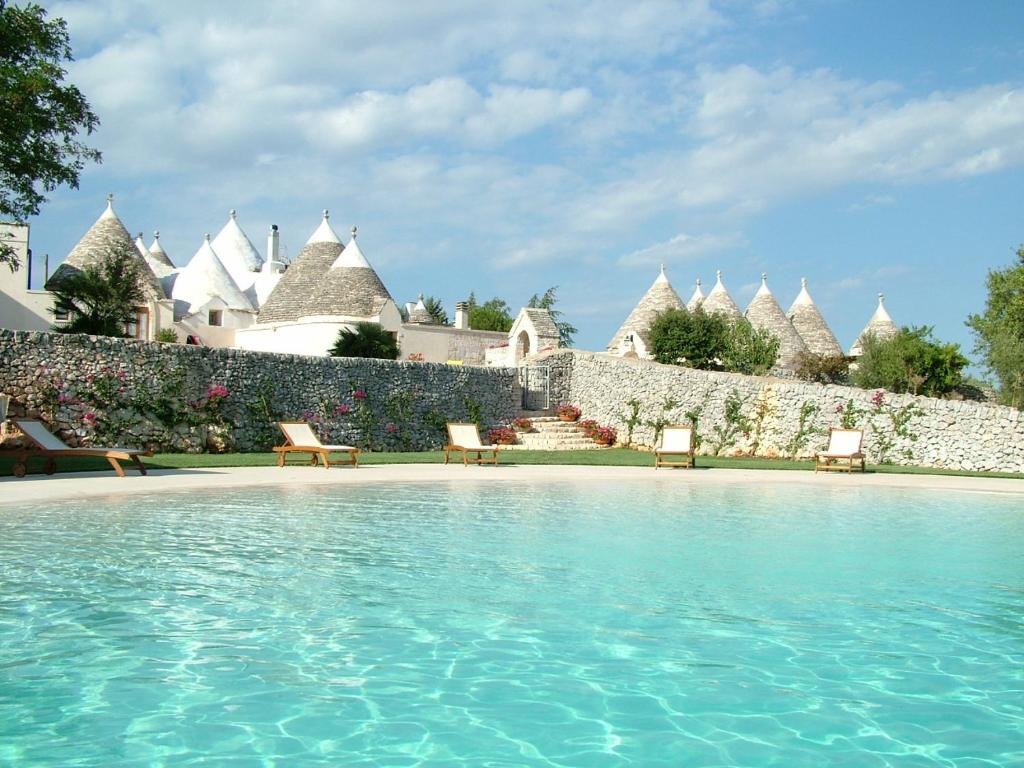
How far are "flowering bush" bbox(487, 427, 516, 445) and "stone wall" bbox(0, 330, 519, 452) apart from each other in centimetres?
62

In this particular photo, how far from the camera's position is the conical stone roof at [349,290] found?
34594 mm

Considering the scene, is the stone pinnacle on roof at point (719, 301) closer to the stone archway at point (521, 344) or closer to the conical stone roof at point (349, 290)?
the stone archway at point (521, 344)

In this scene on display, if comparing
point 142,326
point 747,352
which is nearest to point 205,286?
point 142,326

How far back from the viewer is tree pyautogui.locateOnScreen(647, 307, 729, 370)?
3497 cm

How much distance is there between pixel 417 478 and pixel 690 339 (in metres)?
21.7

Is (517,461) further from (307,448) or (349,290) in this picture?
(349,290)

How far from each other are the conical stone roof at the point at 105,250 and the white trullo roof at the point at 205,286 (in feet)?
5.42

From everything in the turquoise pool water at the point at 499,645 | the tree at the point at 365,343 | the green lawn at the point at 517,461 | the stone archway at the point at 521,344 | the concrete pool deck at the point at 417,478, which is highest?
the stone archway at the point at 521,344

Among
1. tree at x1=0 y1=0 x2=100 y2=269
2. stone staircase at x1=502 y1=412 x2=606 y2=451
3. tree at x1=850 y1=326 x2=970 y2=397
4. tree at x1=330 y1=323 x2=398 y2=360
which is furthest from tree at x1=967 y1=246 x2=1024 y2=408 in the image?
tree at x1=0 y1=0 x2=100 y2=269

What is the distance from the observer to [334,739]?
4125 mm

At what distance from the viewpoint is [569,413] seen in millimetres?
27641

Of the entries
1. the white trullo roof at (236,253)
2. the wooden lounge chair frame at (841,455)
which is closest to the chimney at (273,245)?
the white trullo roof at (236,253)

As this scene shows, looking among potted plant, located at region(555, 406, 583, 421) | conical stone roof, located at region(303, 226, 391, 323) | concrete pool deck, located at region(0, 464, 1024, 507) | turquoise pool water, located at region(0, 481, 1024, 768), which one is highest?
conical stone roof, located at region(303, 226, 391, 323)

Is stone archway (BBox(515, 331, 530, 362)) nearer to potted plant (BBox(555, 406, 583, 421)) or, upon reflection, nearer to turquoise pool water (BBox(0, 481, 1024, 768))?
A: potted plant (BBox(555, 406, 583, 421))
